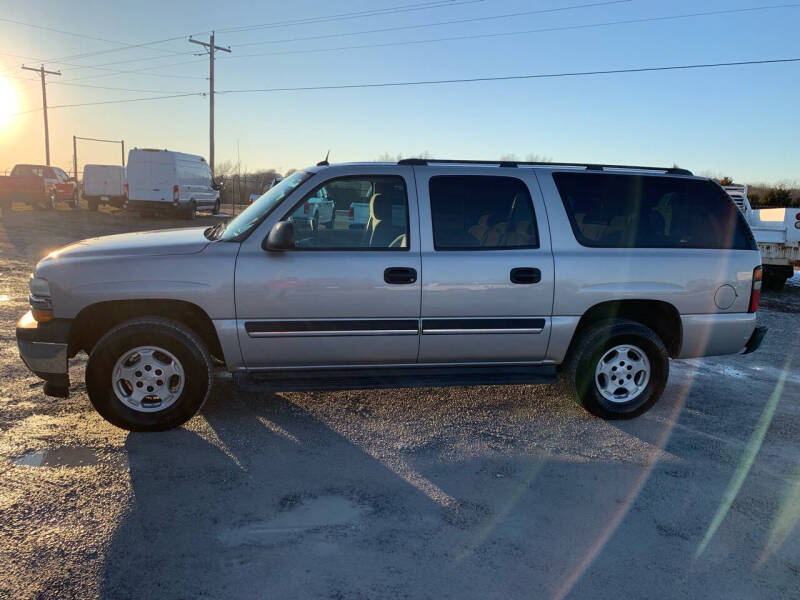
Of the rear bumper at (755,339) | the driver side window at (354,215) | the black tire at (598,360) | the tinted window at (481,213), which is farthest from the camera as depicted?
the rear bumper at (755,339)

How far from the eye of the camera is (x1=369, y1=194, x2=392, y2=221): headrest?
14.2ft

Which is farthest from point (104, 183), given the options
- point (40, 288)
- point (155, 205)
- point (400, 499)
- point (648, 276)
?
point (400, 499)

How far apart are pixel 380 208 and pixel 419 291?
673 millimetres

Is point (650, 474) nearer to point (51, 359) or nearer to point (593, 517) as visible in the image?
point (593, 517)

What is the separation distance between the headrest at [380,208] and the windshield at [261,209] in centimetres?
50

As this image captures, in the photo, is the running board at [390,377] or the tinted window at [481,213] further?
the tinted window at [481,213]

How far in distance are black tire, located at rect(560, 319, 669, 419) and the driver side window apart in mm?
1576

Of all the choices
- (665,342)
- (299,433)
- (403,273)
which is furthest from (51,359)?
(665,342)

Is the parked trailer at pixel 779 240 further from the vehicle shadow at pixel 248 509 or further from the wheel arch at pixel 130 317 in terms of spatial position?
the wheel arch at pixel 130 317

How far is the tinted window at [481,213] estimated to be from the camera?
14.3 feet

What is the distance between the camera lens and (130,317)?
4133 millimetres

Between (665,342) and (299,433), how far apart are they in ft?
9.81

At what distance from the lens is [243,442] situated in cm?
407

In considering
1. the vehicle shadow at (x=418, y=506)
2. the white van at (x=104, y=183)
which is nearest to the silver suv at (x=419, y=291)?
the vehicle shadow at (x=418, y=506)
